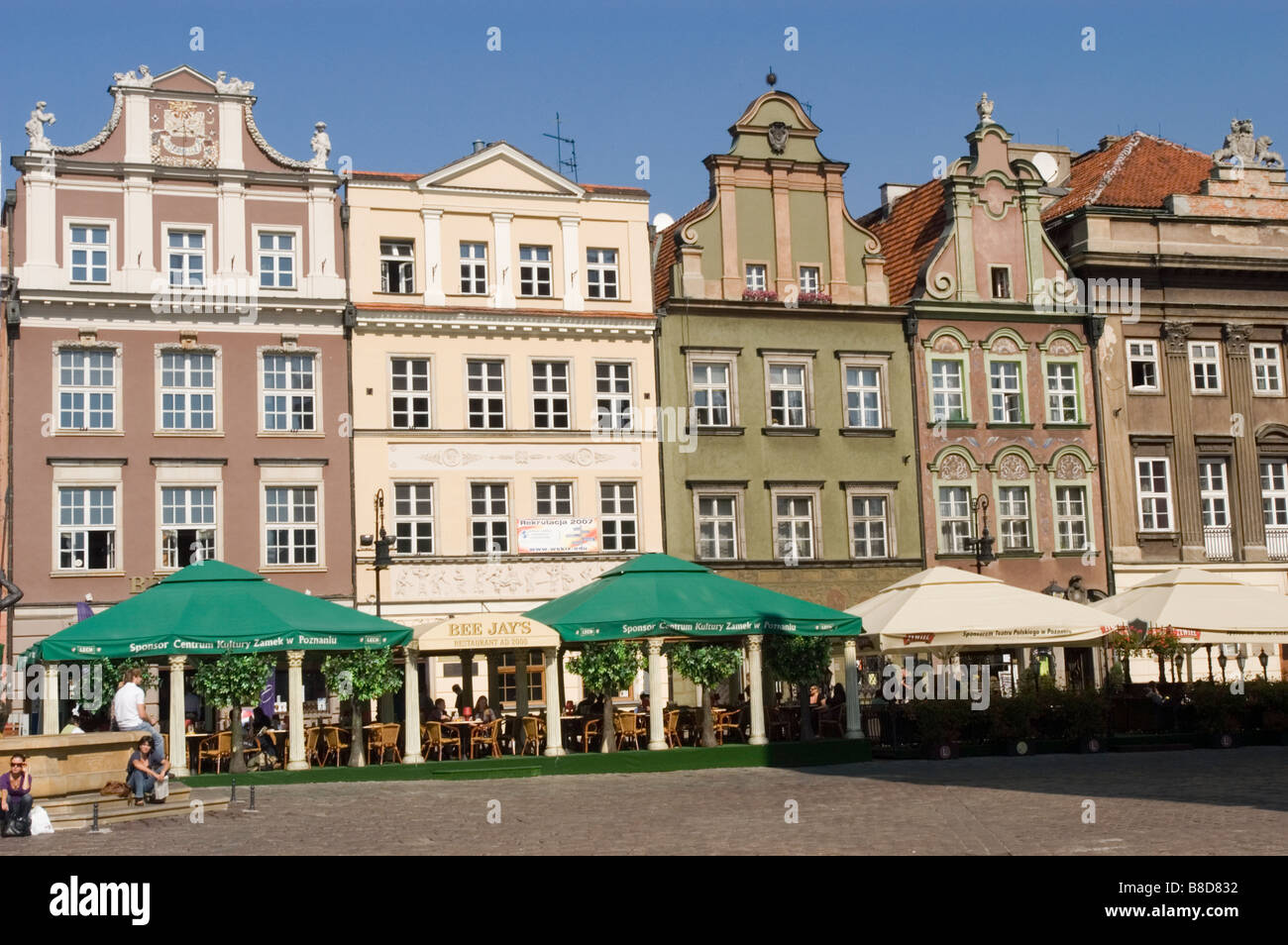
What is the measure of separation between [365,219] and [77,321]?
20.7 ft

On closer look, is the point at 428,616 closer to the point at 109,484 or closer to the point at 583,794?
the point at 109,484

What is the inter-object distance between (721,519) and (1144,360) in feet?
38.5

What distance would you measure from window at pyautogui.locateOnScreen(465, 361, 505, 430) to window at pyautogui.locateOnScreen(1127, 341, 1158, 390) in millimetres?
15664

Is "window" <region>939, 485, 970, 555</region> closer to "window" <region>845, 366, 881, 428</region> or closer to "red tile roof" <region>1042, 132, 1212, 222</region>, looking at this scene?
"window" <region>845, 366, 881, 428</region>

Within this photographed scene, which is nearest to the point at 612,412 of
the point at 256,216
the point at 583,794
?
the point at 256,216

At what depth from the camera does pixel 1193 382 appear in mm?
41875

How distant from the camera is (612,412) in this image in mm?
37906

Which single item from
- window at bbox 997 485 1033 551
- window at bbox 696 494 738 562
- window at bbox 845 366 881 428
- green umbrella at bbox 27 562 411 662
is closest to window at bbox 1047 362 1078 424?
window at bbox 997 485 1033 551

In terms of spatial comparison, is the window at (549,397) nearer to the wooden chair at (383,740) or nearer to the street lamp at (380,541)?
the street lamp at (380,541)

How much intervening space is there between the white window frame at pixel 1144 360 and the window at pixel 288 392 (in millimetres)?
19726

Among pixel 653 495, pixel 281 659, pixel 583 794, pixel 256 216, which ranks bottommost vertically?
pixel 583 794

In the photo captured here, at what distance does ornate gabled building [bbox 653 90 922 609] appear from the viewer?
38.3m

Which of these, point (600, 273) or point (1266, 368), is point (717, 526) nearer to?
point (600, 273)

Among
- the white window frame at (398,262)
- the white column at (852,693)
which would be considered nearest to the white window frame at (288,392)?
the white window frame at (398,262)
